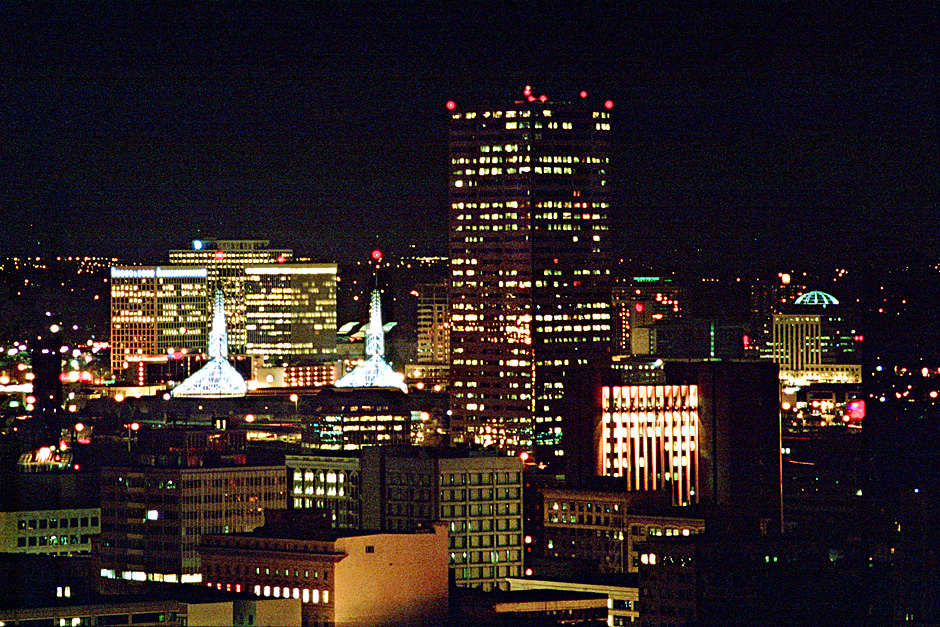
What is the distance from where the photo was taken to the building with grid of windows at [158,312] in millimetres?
73312

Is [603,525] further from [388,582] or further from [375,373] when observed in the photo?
[375,373]

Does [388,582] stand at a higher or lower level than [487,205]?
lower

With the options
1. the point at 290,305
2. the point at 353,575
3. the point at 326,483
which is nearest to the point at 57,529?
the point at 326,483

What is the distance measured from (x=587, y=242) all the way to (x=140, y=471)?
19.2m

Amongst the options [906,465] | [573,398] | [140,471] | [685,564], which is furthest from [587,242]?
[685,564]

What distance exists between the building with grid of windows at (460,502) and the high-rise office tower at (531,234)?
1678 cm

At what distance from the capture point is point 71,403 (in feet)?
185

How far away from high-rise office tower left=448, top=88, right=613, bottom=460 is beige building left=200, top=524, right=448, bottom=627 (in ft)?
77.0

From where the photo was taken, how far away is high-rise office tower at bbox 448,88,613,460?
53.7 metres

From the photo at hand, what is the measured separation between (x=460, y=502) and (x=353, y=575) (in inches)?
273

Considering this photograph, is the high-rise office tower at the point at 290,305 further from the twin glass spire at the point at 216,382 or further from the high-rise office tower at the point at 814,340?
the high-rise office tower at the point at 814,340

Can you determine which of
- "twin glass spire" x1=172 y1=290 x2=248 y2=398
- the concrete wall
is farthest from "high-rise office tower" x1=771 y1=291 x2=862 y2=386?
the concrete wall

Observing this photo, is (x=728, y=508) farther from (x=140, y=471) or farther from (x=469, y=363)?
(x=469, y=363)

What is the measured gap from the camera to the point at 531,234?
5400 centimetres
